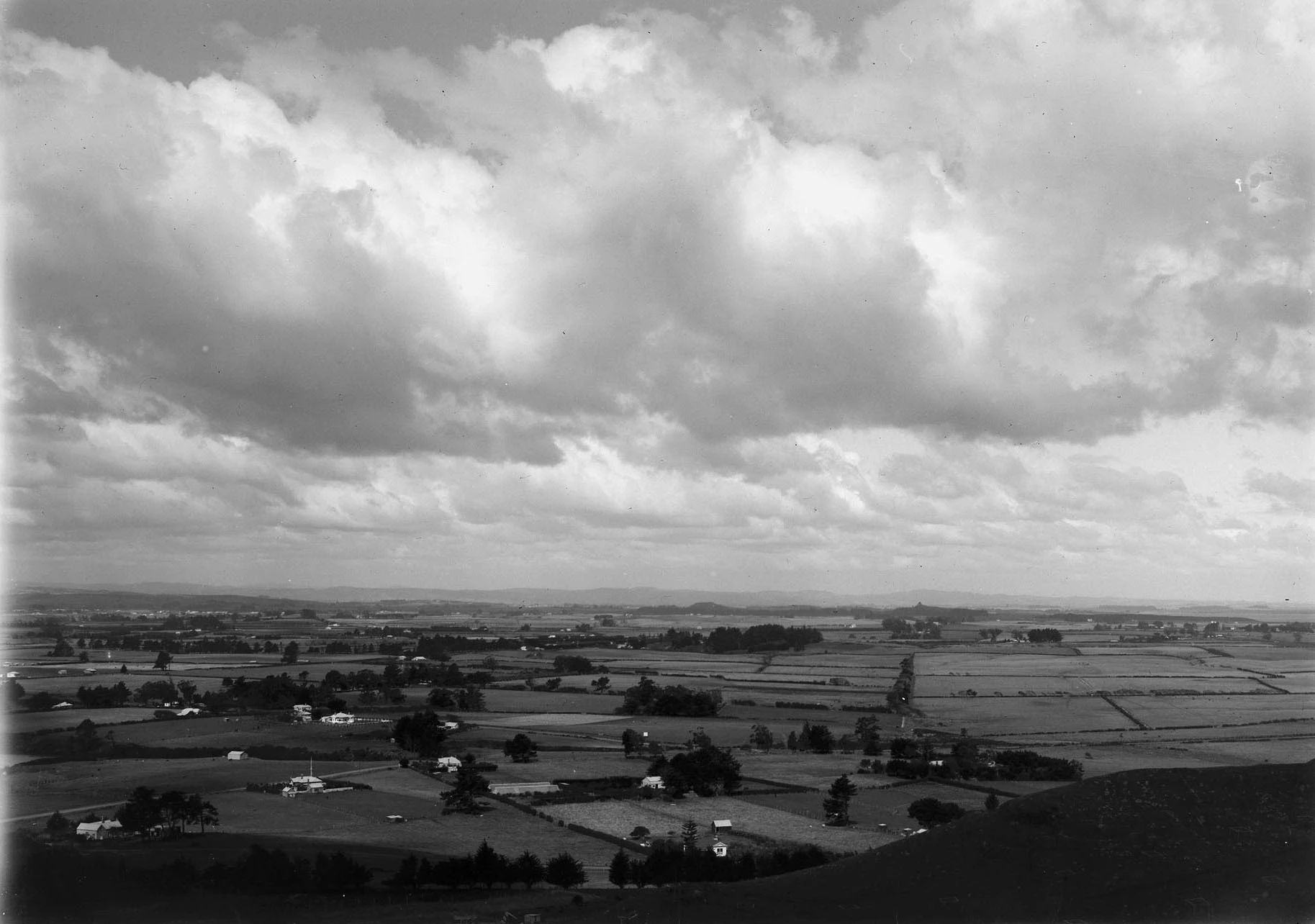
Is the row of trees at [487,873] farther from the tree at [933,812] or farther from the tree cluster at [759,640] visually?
the tree cluster at [759,640]

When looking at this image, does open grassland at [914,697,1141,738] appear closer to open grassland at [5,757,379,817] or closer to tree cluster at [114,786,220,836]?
open grassland at [5,757,379,817]

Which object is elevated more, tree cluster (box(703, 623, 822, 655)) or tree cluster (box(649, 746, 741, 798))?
tree cluster (box(649, 746, 741, 798))

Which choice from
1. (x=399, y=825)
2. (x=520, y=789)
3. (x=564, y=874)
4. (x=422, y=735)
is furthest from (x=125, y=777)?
(x=564, y=874)

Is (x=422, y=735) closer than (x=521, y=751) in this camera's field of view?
No

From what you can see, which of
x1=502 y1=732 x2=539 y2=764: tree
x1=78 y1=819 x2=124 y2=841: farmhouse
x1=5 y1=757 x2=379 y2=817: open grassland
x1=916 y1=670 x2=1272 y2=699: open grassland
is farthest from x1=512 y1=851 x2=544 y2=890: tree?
x1=916 y1=670 x2=1272 y2=699: open grassland

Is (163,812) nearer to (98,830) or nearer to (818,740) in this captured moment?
(98,830)

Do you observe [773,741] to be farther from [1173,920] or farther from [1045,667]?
[1045,667]

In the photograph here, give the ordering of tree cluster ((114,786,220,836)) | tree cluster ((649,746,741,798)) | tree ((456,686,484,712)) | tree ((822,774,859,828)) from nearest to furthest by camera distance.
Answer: tree cluster ((114,786,220,836)), tree ((822,774,859,828)), tree cluster ((649,746,741,798)), tree ((456,686,484,712))
